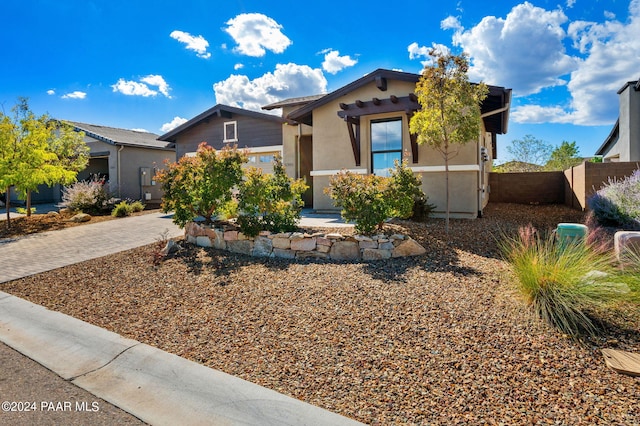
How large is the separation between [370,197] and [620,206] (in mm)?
5890

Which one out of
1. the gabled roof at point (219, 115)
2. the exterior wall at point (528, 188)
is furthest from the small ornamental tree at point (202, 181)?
the exterior wall at point (528, 188)

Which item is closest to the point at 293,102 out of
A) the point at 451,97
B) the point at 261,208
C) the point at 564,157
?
the point at 451,97

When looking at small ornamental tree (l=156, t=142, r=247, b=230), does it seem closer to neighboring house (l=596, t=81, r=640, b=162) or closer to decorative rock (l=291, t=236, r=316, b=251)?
decorative rock (l=291, t=236, r=316, b=251)

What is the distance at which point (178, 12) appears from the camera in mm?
9781

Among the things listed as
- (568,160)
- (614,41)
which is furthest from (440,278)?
(568,160)

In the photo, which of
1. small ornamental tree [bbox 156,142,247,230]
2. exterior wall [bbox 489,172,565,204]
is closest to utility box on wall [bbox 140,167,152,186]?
small ornamental tree [bbox 156,142,247,230]

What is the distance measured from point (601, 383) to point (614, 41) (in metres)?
13.1

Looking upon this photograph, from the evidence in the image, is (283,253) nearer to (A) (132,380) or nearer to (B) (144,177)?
(A) (132,380)

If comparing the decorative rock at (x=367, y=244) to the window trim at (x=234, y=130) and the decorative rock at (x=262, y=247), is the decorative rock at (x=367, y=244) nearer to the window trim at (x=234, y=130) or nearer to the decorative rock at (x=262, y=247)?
the decorative rock at (x=262, y=247)

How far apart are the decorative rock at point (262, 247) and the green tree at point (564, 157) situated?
84.0 ft

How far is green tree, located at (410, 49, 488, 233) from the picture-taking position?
7703 millimetres

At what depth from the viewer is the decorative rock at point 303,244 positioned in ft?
22.2

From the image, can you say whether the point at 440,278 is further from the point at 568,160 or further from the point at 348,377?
the point at 568,160

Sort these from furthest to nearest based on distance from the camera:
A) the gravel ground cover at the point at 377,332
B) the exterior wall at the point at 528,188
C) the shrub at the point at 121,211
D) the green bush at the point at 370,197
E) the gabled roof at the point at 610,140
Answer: the gabled roof at the point at 610,140
the exterior wall at the point at 528,188
the shrub at the point at 121,211
the green bush at the point at 370,197
the gravel ground cover at the point at 377,332
